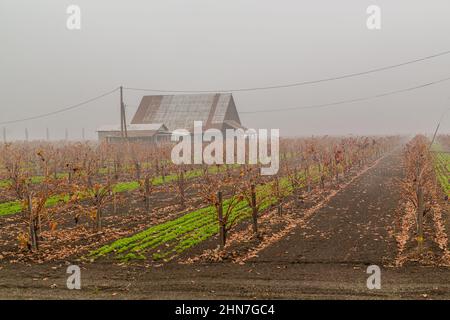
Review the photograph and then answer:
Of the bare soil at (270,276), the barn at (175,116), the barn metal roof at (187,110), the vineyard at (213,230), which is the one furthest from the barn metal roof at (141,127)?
the bare soil at (270,276)

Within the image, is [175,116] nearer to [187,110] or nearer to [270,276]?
[187,110]

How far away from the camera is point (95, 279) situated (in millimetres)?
9273

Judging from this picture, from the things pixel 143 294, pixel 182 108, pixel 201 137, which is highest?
pixel 182 108

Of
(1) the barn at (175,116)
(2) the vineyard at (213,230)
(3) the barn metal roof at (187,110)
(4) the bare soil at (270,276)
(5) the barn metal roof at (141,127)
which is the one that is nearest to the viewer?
(4) the bare soil at (270,276)

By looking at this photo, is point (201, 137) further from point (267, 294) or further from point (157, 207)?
point (267, 294)

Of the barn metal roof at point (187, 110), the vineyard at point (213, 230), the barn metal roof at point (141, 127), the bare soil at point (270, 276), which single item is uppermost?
the barn metal roof at point (187, 110)

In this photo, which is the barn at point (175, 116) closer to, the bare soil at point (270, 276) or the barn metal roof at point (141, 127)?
the barn metal roof at point (141, 127)

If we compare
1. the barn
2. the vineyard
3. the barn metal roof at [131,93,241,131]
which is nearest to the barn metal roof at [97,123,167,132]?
the barn

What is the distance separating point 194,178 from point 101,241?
16431mm

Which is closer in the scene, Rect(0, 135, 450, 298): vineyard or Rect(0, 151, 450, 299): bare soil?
Rect(0, 151, 450, 299): bare soil

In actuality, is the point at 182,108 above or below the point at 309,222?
above

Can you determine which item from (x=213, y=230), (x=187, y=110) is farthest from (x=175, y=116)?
(x=213, y=230)

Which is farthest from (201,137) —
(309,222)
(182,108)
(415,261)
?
(415,261)

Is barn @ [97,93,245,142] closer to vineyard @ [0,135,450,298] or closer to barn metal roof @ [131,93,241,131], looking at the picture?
barn metal roof @ [131,93,241,131]
